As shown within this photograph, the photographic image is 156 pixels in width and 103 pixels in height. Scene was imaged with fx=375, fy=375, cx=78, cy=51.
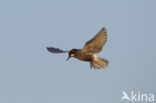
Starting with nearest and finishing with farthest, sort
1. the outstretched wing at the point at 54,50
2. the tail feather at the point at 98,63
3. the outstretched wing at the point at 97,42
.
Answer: the outstretched wing at the point at 97,42
the tail feather at the point at 98,63
the outstretched wing at the point at 54,50

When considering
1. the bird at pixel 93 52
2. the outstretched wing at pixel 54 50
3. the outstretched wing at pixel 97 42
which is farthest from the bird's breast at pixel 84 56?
the outstretched wing at pixel 54 50

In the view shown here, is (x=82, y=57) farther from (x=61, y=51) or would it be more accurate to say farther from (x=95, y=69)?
(x=61, y=51)

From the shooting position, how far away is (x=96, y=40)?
12117mm

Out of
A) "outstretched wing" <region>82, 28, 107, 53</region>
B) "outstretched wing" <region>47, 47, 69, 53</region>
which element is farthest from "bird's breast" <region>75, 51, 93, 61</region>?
"outstretched wing" <region>47, 47, 69, 53</region>

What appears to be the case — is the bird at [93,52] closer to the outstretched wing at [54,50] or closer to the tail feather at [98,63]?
the tail feather at [98,63]

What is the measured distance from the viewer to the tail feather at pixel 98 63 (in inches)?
489

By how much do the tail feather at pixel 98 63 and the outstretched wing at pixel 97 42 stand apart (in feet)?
1.00

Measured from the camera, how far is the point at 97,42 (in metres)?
12.2

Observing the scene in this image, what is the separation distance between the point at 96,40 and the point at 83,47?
51cm

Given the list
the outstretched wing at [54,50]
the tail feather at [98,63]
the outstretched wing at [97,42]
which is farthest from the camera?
the outstretched wing at [54,50]

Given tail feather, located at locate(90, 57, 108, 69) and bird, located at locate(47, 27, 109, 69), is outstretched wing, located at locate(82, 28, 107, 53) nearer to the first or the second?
bird, located at locate(47, 27, 109, 69)

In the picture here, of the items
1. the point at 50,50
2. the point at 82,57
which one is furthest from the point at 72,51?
the point at 50,50

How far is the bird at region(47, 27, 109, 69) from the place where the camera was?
473 inches

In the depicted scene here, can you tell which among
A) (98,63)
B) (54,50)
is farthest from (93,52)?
(54,50)
